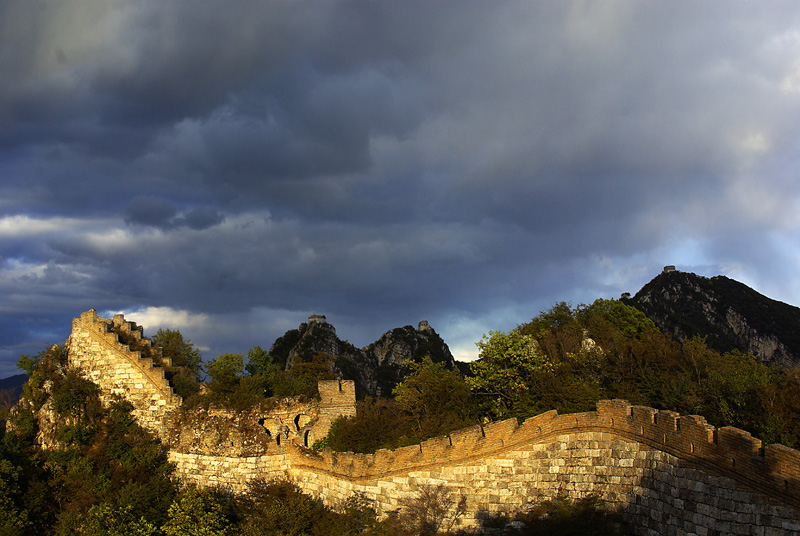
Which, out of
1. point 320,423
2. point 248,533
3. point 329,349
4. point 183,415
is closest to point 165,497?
point 183,415

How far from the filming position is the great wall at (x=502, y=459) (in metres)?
13.9

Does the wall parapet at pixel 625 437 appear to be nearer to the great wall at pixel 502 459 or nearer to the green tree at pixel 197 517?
the great wall at pixel 502 459

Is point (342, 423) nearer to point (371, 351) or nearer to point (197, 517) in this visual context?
point (197, 517)

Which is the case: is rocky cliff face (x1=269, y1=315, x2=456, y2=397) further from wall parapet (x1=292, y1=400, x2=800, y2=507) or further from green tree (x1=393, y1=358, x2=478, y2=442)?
wall parapet (x1=292, y1=400, x2=800, y2=507)

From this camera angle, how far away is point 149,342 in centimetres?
3312

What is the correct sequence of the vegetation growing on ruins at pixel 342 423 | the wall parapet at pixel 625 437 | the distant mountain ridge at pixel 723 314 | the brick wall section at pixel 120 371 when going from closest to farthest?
the wall parapet at pixel 625 437
the vegetation growing on ruins at pixel 342 423
the brick wall section at pixel 120 371
the distant mountain ridge at pixel 723 314

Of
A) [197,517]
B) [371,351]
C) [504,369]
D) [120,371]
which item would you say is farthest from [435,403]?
[371,351]

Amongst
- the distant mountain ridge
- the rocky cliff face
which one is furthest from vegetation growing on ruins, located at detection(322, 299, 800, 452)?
the rocky cliff face

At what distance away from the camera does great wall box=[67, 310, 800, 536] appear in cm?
1389

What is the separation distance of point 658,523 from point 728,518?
2.33 metres

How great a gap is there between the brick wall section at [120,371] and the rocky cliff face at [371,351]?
5532cm

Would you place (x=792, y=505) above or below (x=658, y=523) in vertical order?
above

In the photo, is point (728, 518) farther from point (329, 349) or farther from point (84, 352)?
point (329, 349)

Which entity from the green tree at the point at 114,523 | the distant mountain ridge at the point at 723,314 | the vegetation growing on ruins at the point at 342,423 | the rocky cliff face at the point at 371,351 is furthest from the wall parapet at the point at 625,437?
the rocky cliff face at the point at 371,351
